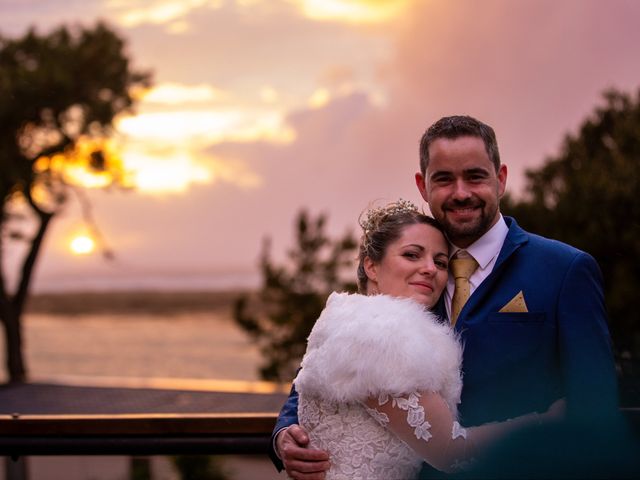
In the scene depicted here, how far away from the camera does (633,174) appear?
12938 mm

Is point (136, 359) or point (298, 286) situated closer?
point (298, 286)

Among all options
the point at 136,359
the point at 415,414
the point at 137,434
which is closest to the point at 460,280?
the point at 415,414

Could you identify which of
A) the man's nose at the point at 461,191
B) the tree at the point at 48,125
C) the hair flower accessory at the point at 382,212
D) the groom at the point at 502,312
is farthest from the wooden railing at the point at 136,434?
the tree at the point at 48,125

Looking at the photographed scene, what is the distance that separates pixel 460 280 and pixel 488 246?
14 cm

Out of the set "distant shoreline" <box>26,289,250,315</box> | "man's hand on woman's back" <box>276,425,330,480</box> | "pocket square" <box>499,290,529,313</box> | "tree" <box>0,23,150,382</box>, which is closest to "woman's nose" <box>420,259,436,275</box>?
"pocket square" <box>499,290,529,313</box>

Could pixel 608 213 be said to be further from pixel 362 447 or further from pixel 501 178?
pixel 362 447

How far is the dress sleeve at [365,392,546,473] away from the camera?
6.97ft

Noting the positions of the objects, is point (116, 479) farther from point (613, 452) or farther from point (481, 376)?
point (613, 452)

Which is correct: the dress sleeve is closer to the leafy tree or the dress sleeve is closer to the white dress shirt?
the white dress shirt

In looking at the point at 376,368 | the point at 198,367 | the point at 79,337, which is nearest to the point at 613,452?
the point at 376,368

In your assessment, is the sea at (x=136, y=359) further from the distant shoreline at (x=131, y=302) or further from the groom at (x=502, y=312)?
the distant shoreline at (x=131, y=302)

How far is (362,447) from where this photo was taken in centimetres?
227

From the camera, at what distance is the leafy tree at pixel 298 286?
14.8m

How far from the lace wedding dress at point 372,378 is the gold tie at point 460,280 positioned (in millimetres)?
184
